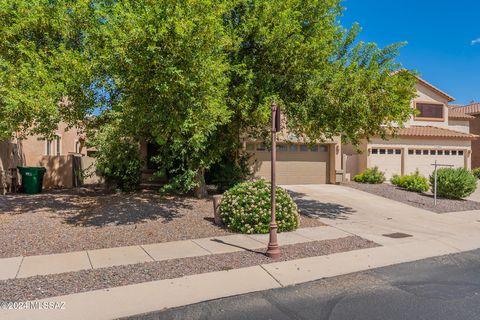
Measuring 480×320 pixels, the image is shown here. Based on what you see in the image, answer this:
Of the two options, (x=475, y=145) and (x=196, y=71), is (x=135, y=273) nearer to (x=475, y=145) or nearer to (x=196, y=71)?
(x=196, y=71)

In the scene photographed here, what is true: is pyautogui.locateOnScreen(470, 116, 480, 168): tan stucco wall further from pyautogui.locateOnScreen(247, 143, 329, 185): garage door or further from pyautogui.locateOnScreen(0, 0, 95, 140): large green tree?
pyautogui.locateOnScreen(0, 0, 95, 140): large green tree

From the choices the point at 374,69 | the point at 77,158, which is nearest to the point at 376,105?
the point at 374,69

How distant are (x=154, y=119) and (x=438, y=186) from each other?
558 inches

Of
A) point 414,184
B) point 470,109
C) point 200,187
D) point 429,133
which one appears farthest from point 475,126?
point 200,187

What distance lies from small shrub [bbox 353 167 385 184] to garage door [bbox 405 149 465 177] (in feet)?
10.3

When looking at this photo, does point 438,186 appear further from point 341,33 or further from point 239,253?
point 239,253

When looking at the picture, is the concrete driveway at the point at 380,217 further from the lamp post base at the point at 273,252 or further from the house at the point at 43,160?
the house at the point at 43,160

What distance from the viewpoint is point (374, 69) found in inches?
408

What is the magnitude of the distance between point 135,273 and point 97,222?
3.95 m

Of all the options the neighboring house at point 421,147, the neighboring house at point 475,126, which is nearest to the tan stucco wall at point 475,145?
the neighboring house at point 475,126

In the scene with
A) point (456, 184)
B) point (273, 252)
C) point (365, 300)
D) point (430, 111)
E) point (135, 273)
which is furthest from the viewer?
point (430, 111)

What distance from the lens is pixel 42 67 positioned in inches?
391

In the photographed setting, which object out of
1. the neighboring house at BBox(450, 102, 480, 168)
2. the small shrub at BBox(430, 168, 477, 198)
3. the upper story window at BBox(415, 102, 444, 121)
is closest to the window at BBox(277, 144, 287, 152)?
the small shrub at BBox(430, 168, 477, 198)

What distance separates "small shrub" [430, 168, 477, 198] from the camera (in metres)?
15.9
